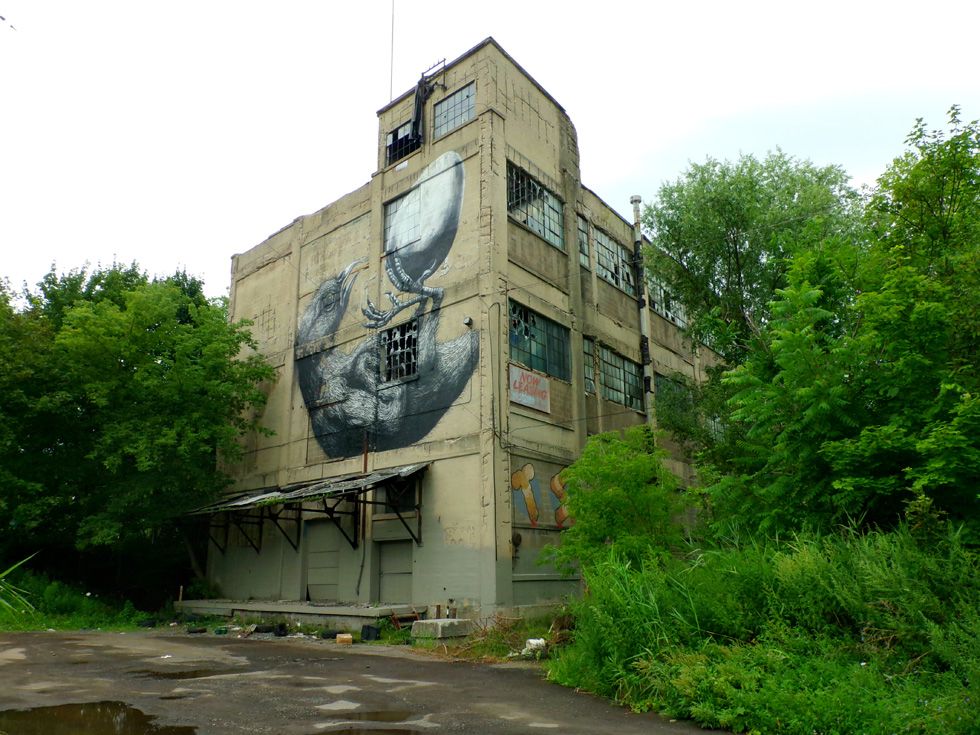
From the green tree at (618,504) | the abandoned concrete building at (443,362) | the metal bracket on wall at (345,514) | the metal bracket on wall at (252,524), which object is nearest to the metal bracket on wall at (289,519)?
the abandoned concrete building at (443,362)

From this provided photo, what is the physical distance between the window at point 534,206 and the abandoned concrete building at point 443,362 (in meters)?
0.07

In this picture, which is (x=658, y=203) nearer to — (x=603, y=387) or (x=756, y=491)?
(x=603, y=387)

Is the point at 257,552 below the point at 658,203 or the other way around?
below

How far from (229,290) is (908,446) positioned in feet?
82.9

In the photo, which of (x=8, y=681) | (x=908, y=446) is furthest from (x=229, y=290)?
(x=908, y=446)

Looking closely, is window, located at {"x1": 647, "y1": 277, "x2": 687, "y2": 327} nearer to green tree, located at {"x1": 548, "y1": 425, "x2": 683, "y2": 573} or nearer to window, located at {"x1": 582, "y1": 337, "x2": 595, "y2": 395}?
window, located at {"x1": 582, "y1": 337, "x2": 595, "y2": 395}

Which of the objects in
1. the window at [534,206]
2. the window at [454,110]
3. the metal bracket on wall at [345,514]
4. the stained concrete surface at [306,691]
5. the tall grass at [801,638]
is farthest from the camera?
the window at [454,110]

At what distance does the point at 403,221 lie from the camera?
2156 cm

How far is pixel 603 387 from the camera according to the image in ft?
74.5

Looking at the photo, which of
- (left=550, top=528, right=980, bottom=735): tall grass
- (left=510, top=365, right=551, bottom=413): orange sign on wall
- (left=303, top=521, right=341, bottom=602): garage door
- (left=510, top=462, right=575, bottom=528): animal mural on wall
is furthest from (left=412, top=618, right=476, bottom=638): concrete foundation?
(left=510, top=365, right=551, bottom=413): orange sign on wall

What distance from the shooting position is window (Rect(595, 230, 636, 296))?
24359mm

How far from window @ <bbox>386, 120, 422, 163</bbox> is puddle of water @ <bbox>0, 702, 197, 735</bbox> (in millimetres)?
17696

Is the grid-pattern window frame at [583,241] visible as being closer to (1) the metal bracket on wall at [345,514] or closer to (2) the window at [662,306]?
(2) the window at [662,306]

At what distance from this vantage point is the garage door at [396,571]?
18.4m
